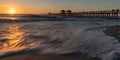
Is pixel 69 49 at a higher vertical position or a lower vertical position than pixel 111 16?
higher

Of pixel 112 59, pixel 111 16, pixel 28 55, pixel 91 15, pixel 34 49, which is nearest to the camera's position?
pixel 112 59

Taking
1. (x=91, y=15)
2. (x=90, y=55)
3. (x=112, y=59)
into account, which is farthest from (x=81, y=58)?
(x=91, y=15)

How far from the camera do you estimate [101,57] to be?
6715mm

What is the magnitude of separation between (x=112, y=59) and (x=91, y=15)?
74836 mm

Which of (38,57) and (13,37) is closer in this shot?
(38,57)

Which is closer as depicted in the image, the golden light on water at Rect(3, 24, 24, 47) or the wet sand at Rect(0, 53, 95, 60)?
the wet sand at Rect(0, 53, 95, 60)

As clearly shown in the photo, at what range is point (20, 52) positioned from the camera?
7.47m

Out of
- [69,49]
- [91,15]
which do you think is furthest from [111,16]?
[69,49]

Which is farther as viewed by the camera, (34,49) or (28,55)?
(34,49)

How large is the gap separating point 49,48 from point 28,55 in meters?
1.35

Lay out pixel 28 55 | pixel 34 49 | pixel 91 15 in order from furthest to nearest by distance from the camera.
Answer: pixel 91 15, pixel 34 49, pixel 28 55

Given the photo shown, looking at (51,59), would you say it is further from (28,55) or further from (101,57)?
(101,57)

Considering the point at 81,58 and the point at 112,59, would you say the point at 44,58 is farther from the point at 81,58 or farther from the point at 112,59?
the point at 112,59

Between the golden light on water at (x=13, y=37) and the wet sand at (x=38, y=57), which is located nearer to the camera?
the wet sand at (x=38, y=57)
